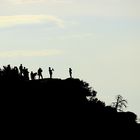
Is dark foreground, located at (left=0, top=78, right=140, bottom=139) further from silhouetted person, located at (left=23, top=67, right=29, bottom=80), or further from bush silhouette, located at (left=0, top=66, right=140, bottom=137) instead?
silhouetted person, located at (left=23, top=67, right=29, bottom=80)

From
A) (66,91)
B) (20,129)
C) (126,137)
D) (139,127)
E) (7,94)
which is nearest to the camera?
(20,129)

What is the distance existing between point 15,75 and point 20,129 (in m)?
15.9

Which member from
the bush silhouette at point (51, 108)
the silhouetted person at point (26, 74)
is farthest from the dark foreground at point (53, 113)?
the silhouetted person at point (26, 74)

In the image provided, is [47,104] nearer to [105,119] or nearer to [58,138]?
[58,138]

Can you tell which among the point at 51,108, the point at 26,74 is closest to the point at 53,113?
the point at 51,108

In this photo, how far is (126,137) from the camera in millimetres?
99812

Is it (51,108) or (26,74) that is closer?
(51,108)

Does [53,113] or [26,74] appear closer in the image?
[53,113]

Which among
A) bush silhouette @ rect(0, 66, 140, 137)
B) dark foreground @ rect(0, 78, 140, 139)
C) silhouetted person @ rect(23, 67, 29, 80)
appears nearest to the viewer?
dark foreground @ rect(0, 78, 140, 139)

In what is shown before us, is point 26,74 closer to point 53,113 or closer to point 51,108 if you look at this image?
point 51,108

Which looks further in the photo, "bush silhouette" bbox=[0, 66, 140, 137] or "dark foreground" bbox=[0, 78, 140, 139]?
"bush silhouette" bbox=[0, 66, 140, 137]

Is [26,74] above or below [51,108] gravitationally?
above

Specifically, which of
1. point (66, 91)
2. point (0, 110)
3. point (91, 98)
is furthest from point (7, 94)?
point (91, 98)

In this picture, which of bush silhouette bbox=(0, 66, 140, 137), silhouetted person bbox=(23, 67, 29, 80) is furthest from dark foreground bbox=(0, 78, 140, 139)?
silhouetted person bbox=(23, 67, 29, 80)
